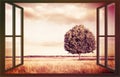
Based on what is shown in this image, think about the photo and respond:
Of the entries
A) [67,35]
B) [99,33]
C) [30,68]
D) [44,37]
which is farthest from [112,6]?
[30,68]

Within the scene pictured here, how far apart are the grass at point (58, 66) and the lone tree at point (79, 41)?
0.20m

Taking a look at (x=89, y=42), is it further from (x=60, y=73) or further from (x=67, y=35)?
(x=60, y=73)

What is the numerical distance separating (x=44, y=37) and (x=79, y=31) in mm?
684

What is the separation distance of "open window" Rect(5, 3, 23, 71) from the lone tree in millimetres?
893

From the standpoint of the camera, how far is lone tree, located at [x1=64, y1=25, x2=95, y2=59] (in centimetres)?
516

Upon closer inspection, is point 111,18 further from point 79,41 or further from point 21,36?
point 21,36

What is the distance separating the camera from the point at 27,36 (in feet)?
16.9

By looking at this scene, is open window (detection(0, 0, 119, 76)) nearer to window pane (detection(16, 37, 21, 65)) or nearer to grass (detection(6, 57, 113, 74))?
window pane (detection(16, 37, 21, 65))

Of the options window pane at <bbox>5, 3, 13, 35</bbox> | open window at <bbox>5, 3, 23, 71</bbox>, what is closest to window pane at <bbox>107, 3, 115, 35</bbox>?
open window at <bbox>5, 3, 23, 71</bbox>

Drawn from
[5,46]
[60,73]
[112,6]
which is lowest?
[60,73]

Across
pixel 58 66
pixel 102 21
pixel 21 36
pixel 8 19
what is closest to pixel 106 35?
pixel 102 21

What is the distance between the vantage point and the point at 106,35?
502 centimetres

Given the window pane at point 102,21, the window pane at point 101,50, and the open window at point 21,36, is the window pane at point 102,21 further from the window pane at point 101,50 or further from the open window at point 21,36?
the window pane at point 101,50

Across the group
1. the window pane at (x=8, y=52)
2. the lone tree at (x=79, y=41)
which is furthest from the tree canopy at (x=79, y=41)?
the window pane at (x=8, y=52)
